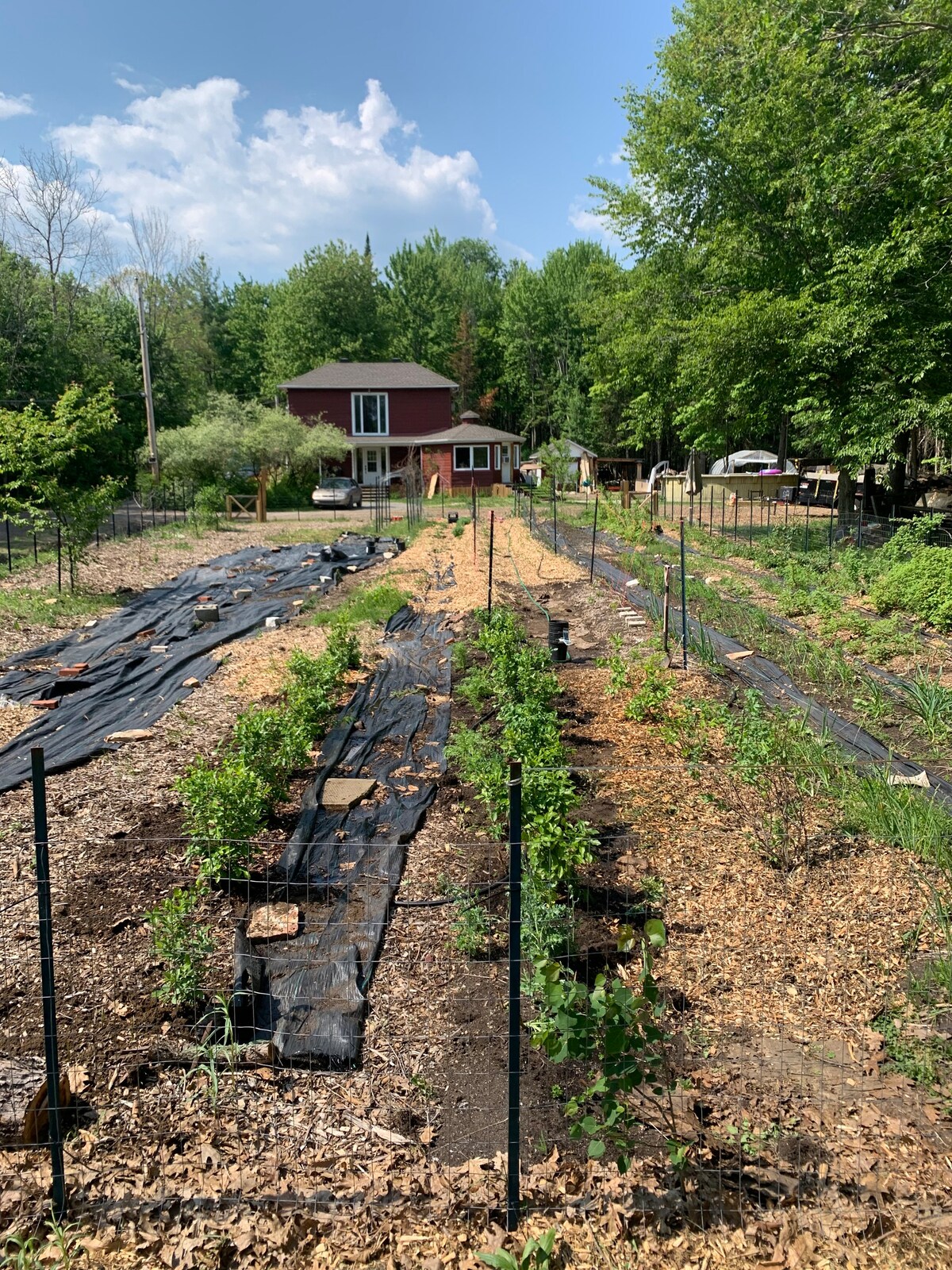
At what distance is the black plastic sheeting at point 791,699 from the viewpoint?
6.20m

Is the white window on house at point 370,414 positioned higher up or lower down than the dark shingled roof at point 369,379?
lower down

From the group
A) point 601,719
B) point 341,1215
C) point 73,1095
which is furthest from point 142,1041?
point 601,719

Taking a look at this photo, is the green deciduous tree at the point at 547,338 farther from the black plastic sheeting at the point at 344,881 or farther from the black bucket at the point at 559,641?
the black plastic sheeting at the point at 344,881

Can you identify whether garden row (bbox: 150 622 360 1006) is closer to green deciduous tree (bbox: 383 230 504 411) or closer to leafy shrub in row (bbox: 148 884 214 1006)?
leafy shrub in row (bbox: 148 884 214 1006)

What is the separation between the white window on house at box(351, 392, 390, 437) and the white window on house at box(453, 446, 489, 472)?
4.99m

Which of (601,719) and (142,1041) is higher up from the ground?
(601,719)

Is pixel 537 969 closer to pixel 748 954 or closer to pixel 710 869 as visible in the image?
pixel 748 954

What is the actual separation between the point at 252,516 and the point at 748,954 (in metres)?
27.9

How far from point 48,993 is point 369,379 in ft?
133

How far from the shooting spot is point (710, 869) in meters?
4.87

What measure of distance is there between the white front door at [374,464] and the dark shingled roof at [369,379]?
9.01 feet

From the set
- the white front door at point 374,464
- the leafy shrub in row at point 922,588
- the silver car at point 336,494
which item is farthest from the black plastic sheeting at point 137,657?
the white front door at point 374,464

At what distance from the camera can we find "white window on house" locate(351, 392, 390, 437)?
40.8m

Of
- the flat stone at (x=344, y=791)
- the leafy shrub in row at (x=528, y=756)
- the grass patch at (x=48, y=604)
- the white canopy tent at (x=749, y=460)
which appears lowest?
the flat stone at (x=344, y=791)
